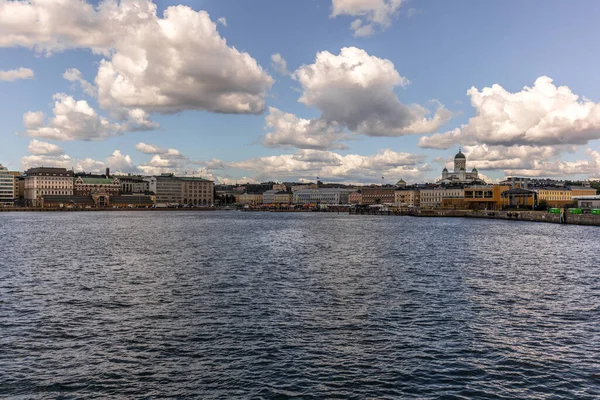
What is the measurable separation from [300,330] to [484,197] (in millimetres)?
147571

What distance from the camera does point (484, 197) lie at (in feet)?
513

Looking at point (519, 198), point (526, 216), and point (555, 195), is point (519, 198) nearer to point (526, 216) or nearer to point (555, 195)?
point (555, 195)

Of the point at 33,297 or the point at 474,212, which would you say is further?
the point at 474,212

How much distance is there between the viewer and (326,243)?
56531 millimetres

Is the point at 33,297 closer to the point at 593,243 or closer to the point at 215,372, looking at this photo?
the point at 215,372

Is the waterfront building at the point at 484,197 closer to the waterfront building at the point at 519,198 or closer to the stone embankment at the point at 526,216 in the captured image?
the waterfront building at the point at 519,198

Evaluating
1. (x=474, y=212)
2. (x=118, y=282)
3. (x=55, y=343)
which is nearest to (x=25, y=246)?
(x=118, y=282)

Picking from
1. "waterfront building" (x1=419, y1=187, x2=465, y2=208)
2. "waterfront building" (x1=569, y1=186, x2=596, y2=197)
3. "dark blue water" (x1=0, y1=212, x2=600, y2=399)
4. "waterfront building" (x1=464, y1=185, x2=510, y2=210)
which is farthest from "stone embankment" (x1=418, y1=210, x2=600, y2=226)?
"waterfront building" (x1=569, y1=186, x2=596, y2=197)

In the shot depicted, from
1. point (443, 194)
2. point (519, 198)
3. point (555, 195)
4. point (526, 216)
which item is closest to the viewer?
point (526, 216)

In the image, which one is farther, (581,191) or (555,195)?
(581,191)

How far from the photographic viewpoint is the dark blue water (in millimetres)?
14438

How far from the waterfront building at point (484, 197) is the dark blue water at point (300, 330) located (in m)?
121

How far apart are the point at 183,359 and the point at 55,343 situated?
4944mm

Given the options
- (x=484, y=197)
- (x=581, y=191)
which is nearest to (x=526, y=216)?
(x=484, y=197)
